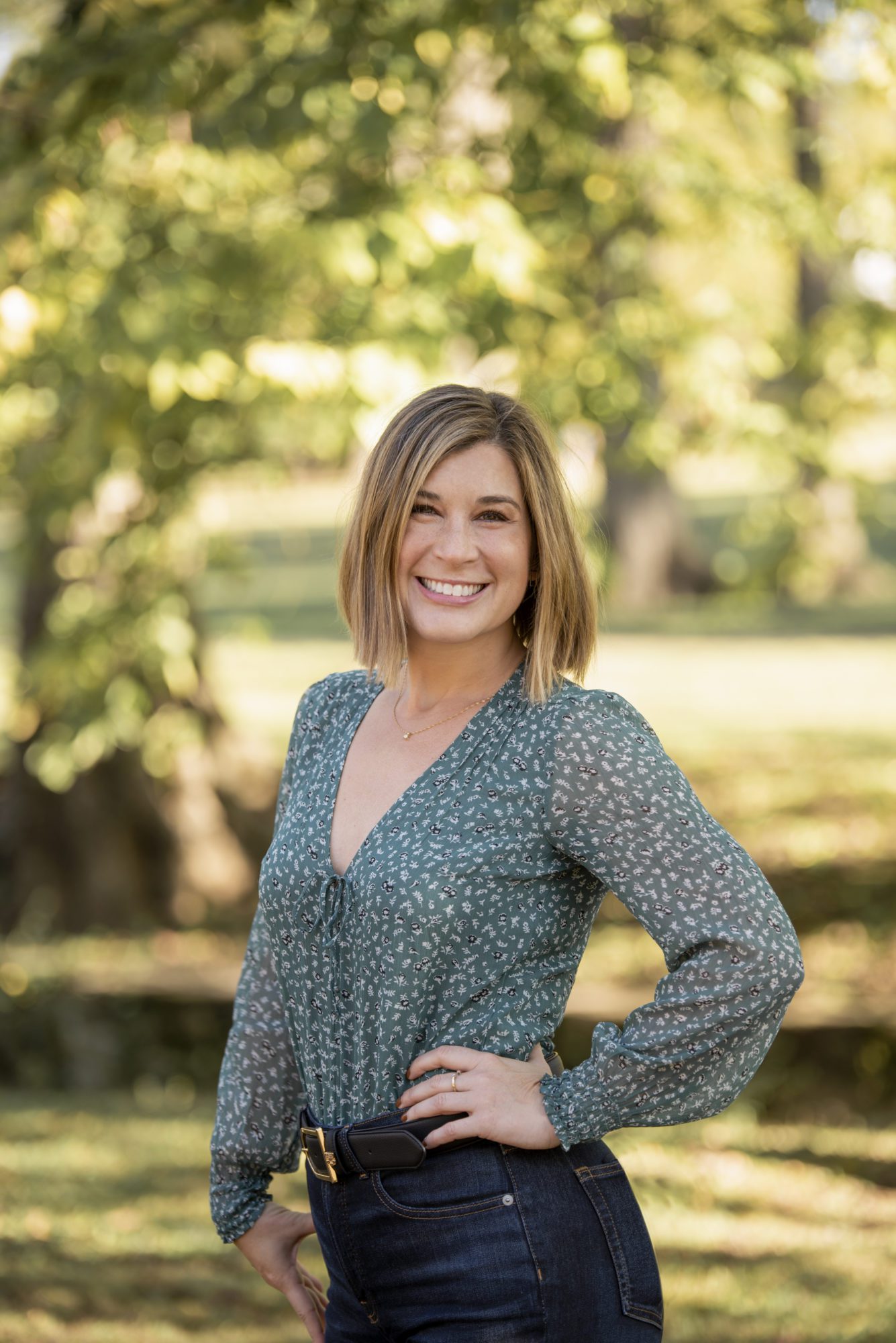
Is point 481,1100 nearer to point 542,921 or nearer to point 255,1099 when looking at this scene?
point 542,921

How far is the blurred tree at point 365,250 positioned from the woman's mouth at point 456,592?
A: 1.02 metres

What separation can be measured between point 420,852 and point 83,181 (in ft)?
11.3

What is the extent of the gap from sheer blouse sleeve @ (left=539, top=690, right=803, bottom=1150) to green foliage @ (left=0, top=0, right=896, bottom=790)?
9.23 feet

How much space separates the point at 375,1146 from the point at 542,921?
1.20 ft

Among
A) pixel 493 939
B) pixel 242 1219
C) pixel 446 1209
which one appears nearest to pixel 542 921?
pixel 493 939

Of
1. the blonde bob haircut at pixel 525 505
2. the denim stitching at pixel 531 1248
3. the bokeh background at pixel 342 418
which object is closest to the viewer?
the denim stitching at pixel 531 1248

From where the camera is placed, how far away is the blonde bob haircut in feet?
7.37

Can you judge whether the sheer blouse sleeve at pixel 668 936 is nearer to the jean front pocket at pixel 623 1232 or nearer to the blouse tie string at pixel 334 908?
the jean front pocket at pixel 623 1232

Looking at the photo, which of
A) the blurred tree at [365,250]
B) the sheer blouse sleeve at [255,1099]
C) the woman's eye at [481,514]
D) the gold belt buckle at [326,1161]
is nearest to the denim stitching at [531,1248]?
the gold belt buckle at [326,1161]

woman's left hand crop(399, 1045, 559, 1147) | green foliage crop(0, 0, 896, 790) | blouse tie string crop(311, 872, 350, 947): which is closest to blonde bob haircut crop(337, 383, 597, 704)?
blouse tie string crop(311, 872, 350, 947)

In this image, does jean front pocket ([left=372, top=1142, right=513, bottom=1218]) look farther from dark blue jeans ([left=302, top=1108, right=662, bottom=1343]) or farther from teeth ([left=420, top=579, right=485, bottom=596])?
teeth ([left=420, top=579, right=485, bottom=596])

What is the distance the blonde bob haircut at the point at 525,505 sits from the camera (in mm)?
2246

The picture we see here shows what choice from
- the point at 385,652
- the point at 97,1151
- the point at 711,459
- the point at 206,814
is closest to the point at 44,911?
the point at 206,814

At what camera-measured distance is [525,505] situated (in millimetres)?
2281
